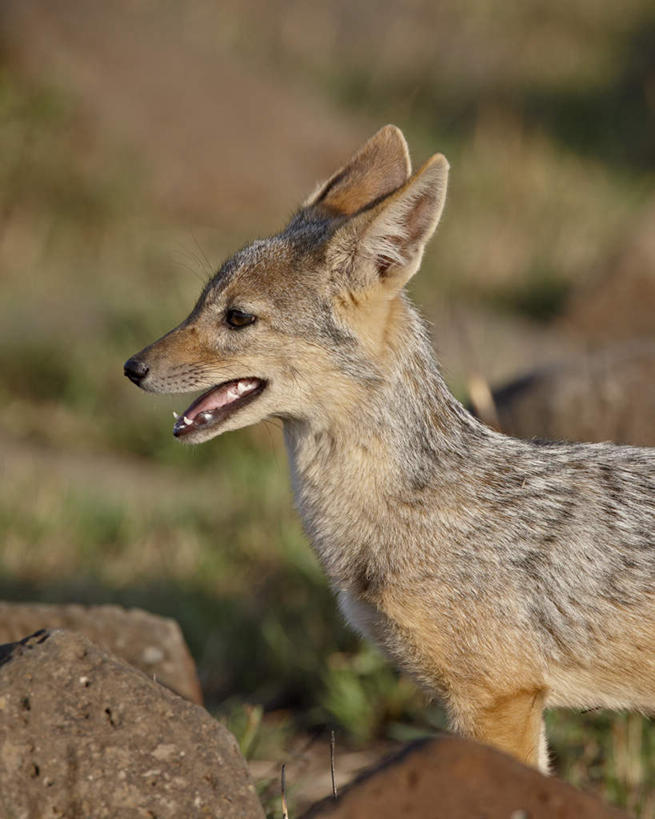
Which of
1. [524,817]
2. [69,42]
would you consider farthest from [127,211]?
[524,817]

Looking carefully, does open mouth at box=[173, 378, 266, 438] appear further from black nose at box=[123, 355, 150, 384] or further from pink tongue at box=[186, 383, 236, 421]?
black nose at box=[123, 355, 150, 384]

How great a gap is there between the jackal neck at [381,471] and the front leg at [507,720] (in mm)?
533

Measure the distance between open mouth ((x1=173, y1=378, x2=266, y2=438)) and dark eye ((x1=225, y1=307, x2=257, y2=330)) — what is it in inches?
7.9


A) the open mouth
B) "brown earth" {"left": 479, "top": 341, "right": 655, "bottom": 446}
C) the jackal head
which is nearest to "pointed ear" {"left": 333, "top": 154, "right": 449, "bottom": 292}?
the jackal head

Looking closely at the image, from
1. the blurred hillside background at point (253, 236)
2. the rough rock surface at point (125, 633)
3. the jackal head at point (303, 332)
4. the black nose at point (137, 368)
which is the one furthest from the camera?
the blurred hillside background at point (253, 236)

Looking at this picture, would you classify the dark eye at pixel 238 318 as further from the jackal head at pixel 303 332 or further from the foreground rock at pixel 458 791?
the foreground rock at pixel 458 791

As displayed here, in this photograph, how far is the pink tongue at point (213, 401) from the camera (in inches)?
162

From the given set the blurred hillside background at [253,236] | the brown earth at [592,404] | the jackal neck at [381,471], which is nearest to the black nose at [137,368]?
the jackal neck at [381,471]

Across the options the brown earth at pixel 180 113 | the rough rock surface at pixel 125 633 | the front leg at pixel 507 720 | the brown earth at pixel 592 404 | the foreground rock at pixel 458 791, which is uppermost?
the brown earth at pixel 180 113

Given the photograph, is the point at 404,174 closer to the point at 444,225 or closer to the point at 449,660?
the point at 449,660

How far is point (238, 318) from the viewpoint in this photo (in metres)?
4.15

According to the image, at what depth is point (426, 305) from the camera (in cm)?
1088

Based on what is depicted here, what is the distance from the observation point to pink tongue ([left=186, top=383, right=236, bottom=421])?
4105mm

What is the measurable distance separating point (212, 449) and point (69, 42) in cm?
710
